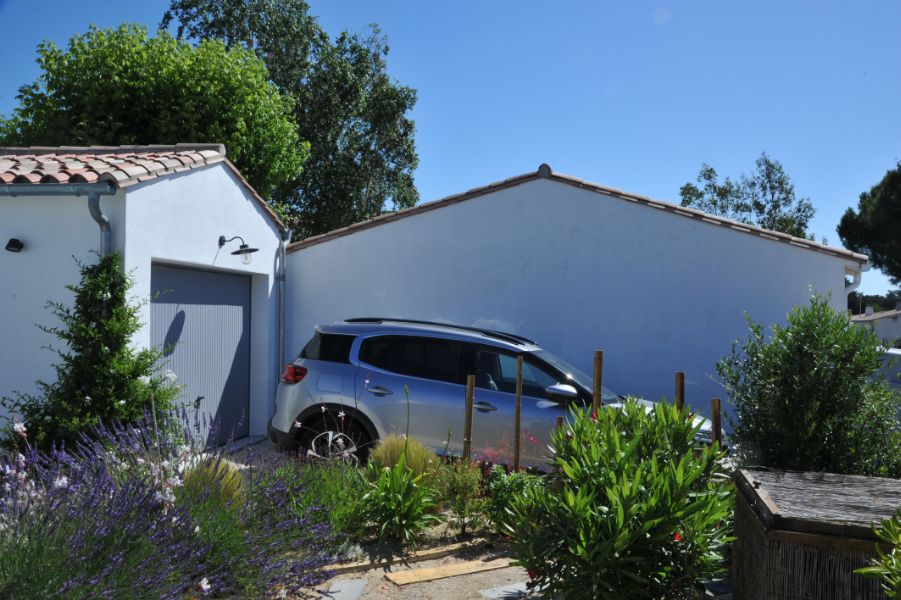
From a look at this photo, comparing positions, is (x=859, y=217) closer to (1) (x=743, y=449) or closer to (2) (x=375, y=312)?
(2) (x=375, y=312)

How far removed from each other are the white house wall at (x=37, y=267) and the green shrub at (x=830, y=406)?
5.86 meters

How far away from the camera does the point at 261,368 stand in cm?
1045

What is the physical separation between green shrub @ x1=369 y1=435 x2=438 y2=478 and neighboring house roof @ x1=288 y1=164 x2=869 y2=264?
5407 mm

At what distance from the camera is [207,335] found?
9.11m

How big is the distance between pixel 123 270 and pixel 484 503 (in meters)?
3.94

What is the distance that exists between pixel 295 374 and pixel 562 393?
301 centimetres

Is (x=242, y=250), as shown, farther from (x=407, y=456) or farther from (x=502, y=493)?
(x=502, y=493)

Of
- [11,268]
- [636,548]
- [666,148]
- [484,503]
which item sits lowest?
[484,503]

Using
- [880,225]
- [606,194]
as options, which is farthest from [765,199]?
[606,194]

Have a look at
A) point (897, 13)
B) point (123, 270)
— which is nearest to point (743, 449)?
point (123, 270)

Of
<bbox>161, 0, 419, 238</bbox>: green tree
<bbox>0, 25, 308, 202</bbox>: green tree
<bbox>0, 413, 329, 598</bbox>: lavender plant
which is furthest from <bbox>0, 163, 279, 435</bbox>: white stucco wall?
<bbox>161, 0, 419, 238</bbox>: green tree

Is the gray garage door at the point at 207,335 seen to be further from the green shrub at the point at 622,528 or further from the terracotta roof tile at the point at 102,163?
the green shrub at the point at 622,528

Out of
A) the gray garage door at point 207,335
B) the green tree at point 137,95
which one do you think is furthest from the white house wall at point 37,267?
the green tree at point 137,95

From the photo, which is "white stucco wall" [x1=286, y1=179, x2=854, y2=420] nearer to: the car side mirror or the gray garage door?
the gray garage door
